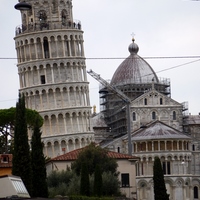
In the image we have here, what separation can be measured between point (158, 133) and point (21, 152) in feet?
292

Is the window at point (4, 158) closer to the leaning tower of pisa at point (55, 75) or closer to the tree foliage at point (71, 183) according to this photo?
the tree foliage at point (71, 183)

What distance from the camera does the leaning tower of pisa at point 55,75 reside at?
137 m

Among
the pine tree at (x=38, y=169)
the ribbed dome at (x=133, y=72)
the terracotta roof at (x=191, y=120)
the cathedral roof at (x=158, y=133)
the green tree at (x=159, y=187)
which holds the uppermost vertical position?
the ribbed dome at (x=133, y=72)

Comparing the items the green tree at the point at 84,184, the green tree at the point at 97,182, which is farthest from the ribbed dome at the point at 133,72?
the green tree at the point at 84,184

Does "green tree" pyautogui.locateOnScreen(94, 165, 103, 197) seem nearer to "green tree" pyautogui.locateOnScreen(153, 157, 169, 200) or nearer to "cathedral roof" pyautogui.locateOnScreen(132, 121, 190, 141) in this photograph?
"green tree" pyautogui.locateOnScreen(153, 157, 169, 200)

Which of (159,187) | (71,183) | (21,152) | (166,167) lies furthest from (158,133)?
(21,152)

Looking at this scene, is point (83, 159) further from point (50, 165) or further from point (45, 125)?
point (45, 125)

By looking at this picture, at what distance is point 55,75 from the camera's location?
13800 cm

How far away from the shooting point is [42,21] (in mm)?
140750

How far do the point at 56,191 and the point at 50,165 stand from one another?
15146 mm

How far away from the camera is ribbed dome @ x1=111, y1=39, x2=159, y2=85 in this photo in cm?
16912

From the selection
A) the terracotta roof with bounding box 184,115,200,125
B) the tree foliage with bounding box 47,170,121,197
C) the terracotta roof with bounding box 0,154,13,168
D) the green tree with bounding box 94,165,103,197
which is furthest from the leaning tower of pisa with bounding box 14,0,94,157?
the green tree with bounding box 94,165,103,197

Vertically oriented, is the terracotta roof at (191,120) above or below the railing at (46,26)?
below

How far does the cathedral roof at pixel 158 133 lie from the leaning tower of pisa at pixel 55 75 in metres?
16.0
